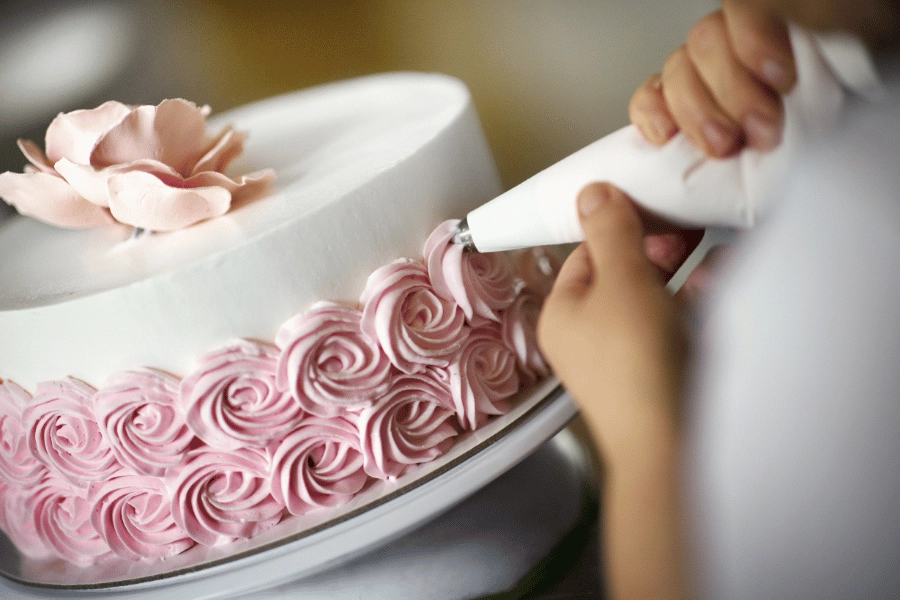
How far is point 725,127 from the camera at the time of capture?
51cm

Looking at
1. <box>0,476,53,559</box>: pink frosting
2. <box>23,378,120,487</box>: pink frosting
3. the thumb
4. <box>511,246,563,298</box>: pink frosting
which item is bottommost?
<box>0,476,53,559</box>: pink frosting

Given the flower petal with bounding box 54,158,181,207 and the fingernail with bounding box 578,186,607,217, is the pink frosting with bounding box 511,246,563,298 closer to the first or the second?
the fingernail with bounding box 578,186,607,217

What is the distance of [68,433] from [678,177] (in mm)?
671

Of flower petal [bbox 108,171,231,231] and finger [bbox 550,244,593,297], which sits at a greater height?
flower petal [bbox 108,171,231,231]

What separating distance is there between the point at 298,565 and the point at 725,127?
54 centimetres

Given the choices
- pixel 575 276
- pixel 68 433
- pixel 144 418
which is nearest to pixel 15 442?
pixel 68 433

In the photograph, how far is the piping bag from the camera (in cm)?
45

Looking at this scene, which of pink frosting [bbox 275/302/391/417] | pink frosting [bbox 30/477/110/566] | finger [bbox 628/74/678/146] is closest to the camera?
finger [bbox 628/74/678/146]

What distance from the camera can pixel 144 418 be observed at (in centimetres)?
74

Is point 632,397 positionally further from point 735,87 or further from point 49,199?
point 49,199

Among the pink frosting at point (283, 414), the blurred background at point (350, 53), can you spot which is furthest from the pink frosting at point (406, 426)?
the blurred background at point (350, 53)

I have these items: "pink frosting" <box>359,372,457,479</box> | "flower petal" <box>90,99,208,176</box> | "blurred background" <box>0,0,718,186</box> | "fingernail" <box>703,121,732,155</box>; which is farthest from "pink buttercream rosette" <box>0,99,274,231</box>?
"fingernail" <box>703,121,732,155</box>

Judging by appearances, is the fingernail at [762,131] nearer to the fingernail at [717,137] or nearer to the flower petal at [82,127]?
the fingernail at [717,137]

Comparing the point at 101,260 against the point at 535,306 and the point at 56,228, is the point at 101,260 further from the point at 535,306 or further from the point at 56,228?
the point at 535,306
